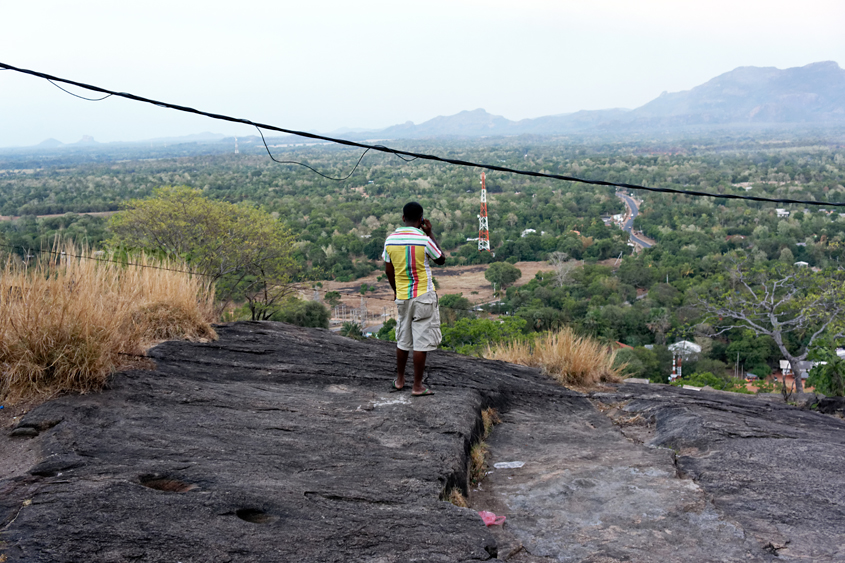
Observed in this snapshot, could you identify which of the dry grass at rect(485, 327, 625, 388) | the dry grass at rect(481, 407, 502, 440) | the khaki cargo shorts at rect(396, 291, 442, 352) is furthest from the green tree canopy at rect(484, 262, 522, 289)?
the khaki cargo shorts at rect(396, 291, 442, 352)

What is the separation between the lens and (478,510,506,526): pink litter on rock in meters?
3.61

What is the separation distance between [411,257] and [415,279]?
17 centimetres

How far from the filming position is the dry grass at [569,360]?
23.4 feet

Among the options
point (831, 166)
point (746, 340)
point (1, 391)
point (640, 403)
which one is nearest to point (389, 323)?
point (746, 340)

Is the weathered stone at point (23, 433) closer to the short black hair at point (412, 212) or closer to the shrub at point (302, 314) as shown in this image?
the short black hair at point (412, 212)

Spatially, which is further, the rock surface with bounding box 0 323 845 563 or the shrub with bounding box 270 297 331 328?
the shrub with bounding box 270 297 331 328

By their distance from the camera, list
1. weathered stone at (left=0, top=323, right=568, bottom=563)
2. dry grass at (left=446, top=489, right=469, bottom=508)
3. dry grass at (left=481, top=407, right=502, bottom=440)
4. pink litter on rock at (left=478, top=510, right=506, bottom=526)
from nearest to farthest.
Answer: weathered stone at (left=0, top=323, right=568, bottom=563) → pink litter on rock at (left=478, top=510, right=506, bottom=526) → dry grass at (left=446, top=489, right=469, bottom=508) → dry grass at (left=481, top=407, right=502, bottom=440)

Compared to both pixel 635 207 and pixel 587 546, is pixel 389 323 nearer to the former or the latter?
pixel 587 546

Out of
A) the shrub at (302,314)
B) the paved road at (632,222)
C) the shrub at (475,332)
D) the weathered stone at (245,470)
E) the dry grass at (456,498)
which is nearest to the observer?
the weathered stone at (245,470)

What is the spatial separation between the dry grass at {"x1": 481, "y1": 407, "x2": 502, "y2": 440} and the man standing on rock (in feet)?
2.43

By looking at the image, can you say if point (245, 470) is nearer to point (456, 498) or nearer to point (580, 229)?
point (456, 498)

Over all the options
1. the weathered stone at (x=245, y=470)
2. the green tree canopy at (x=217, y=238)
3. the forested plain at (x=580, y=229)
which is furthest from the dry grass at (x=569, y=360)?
the green tree canopy at (x=217, y=238)

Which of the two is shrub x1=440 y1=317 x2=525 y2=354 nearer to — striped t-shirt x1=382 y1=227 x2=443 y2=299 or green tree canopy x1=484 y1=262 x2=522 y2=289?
striped t-shirt x1=382 y1=227 x2=443 y2=299

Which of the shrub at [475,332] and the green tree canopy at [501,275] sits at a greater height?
the shrub at [475,332]
